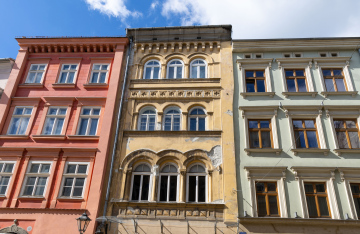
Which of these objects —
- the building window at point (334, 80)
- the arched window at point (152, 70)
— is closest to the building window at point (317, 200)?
the building window at point (334, 80)

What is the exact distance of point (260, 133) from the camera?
14656mm

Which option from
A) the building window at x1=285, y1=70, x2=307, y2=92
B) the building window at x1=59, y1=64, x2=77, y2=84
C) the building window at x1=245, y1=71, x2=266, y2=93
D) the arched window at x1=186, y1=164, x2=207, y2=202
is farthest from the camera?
the building window at x1=59, y1=64, x2=77, y2=84

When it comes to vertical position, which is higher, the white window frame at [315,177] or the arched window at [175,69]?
the arched window at [175,69]

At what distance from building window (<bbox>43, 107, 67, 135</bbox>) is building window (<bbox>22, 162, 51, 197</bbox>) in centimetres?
183

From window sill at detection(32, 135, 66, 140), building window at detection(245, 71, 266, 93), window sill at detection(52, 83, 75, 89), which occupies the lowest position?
window sill at detection(32, 135, 66, 140)

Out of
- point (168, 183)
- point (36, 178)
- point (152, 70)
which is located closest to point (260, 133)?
point (168, 183)

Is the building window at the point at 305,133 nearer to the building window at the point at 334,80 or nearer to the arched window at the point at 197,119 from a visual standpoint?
the building window at the point at 334,80

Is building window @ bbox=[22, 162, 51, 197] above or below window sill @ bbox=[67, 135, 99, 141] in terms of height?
below

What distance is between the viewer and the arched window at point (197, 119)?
50.0ft

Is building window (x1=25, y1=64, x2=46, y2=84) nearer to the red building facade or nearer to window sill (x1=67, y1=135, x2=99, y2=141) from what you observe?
the red building facade

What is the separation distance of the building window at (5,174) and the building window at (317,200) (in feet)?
46.0

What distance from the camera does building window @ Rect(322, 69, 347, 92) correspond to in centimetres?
1584

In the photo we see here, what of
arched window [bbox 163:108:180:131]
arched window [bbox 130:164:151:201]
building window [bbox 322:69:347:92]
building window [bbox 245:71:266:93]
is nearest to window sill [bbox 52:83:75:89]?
arched window [bbox 163:108:180:131]

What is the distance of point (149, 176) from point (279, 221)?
242 inches
